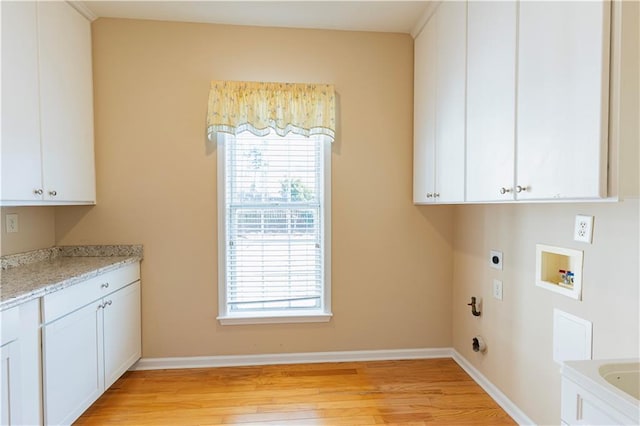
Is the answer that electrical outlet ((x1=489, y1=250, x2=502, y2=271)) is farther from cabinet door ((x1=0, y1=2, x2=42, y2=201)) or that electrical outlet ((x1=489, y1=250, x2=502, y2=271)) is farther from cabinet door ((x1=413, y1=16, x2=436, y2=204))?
cabinet door ((x1=0, y1=2, x2=42, y2=201))

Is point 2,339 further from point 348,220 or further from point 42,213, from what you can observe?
point 348,220

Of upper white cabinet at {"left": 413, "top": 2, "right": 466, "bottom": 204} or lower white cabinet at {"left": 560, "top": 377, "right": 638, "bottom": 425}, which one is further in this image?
upper white cabinet at {"left": 413, "top": 2, "right": 466, "bottom": 204}

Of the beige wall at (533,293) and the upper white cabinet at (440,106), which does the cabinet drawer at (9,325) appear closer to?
the upper white cabinet at (440,106)

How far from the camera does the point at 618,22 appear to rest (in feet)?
3.48

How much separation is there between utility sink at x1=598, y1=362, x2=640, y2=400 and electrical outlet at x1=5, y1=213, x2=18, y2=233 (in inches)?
122

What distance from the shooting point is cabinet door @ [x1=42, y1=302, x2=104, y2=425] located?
1684mm

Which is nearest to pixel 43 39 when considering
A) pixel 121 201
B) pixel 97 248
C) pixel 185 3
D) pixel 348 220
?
pixel 185 3

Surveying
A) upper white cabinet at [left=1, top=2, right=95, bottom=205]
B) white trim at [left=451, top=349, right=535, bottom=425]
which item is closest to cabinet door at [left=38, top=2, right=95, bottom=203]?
upper white cabinet at [left=1, top=2, right=95, bottom=205]

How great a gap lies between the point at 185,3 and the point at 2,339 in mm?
2233

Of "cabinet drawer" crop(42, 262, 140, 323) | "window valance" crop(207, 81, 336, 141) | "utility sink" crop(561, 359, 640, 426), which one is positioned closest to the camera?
"utility sink" crop(561, 359, 640, 426)

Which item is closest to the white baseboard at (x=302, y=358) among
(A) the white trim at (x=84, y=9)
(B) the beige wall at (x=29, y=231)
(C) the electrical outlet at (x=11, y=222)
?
(B) the beige wall at (x=29, y=231)

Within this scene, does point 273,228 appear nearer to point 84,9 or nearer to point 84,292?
point 84,292

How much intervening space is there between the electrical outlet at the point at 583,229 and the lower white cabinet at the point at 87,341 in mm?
2567

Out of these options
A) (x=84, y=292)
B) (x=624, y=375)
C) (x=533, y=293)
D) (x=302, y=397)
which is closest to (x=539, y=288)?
(x=533, y=293)
